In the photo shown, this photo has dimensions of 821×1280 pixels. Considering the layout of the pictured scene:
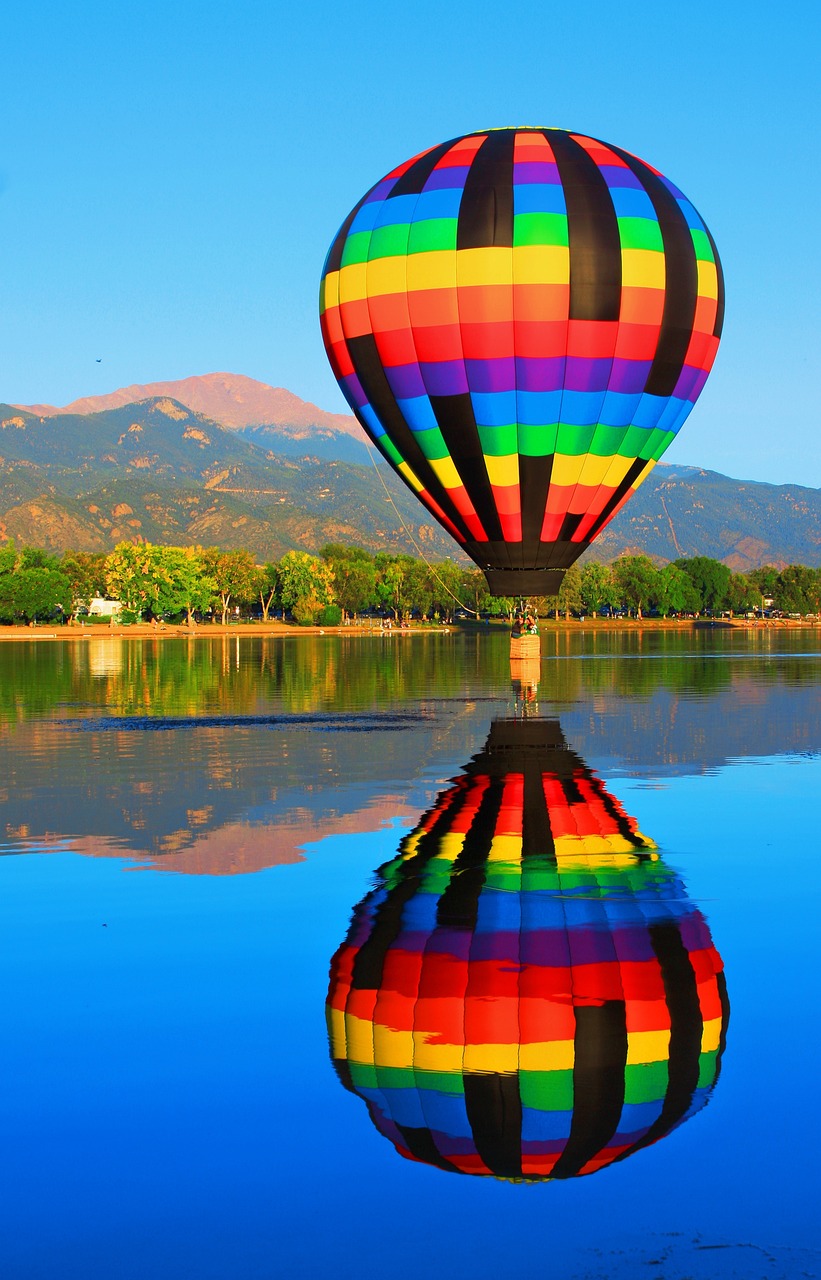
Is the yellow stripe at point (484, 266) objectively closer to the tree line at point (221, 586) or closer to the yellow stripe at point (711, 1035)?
the yellow stripe at point (711, 1035)

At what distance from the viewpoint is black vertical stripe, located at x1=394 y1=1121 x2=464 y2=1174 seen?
26.3 feet

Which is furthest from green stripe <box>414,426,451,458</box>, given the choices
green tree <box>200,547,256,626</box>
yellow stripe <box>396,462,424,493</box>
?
green tree <box>200,547,256,626</box>

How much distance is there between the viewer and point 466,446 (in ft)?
114

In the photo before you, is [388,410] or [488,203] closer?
[488,203]

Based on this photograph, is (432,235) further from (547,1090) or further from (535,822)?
(547,1090)

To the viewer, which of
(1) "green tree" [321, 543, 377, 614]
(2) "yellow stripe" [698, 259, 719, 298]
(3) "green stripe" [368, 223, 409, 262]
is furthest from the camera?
(1) "green tree" [321, 543, 377, 614]

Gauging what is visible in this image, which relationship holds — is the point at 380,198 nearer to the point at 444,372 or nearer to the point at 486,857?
the point at 444,372

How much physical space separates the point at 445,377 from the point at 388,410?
→ 2089 mm

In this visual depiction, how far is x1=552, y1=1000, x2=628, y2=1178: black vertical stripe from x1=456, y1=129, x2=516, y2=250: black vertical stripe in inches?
1024

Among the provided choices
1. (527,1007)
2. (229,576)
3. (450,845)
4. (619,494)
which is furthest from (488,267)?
(229,576)

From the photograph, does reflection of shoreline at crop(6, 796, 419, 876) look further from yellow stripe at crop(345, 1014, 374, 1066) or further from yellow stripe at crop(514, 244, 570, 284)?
yellow stripe at crop(514, 244, 570, 284)

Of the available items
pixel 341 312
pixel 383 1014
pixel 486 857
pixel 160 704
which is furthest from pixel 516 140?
pixel 383 1014

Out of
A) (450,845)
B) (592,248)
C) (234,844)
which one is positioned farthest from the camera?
(592,248)

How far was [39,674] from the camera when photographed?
217 ft
